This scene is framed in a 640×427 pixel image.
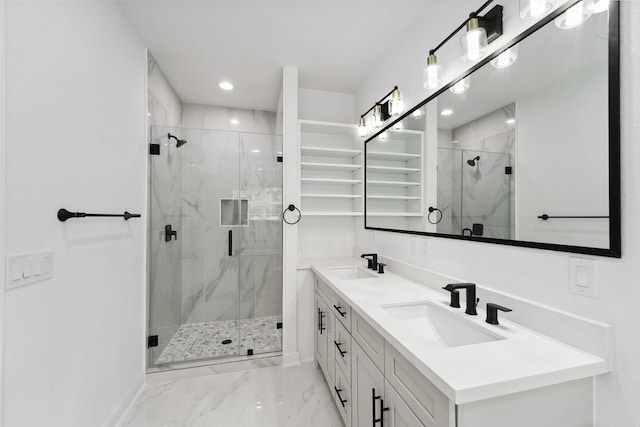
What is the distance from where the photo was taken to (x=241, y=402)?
188 cm

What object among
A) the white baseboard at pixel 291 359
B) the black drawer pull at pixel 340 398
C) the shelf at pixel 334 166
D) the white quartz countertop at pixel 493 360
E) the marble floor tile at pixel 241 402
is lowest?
the marble floor tile at pixel 241 402

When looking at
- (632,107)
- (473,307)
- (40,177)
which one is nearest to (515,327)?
(473,307)

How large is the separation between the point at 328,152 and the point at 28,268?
7.17 feet

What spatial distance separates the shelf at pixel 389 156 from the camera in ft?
6.28

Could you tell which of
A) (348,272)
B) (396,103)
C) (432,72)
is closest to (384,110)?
(396,103)

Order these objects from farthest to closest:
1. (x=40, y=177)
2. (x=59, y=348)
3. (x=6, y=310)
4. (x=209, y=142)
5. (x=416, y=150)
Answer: (x=209, y=142) → (x=416, y=150) → (x=59, y=348) → (x=40, y=177) → (x=6, y=310)

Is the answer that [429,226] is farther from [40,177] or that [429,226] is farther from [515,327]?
[40,177]

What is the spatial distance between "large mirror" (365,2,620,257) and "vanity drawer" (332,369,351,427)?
1037mm

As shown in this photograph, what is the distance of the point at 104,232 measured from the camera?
1.61 meters

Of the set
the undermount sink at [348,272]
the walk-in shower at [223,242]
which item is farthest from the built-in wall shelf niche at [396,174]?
the walk-in shower at [223,242]

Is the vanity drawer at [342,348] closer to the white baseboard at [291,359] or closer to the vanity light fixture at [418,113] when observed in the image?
the white baseboard at [291,359]

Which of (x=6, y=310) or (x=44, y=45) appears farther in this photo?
(x=44, y=45)

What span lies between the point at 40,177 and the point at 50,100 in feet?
1.15

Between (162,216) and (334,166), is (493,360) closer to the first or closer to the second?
(334,166)
